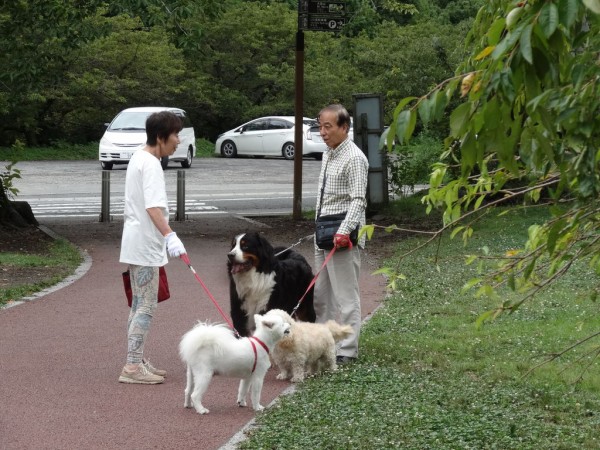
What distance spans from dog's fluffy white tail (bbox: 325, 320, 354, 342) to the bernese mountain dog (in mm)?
440

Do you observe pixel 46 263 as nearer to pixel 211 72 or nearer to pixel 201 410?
pixel 201 410

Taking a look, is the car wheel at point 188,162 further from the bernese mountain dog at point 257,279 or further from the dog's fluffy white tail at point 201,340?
the dog's fluffy white tail at point 201,340

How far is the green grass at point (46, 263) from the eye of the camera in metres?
12.6

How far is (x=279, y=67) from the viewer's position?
148 feet

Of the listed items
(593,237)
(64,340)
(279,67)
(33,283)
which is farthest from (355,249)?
(279,67)

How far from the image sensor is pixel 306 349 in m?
8.09

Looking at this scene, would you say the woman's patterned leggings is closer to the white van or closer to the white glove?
the white glove

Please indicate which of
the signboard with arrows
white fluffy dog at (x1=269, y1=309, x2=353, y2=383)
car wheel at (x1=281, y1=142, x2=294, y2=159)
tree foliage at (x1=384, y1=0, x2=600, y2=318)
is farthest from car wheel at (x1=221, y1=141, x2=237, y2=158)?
tree foliage at (x1=384, y1=0, x2=600, y2=318)

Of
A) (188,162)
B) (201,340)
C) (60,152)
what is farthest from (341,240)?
(60,152)

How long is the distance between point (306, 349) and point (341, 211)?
1203 mm

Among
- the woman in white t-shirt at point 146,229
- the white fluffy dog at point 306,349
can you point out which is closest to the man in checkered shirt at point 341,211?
the white fluffy dog at point 306,349

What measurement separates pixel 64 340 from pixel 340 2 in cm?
1200

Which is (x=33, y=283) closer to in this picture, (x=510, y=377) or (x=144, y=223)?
(x=144, y=223)

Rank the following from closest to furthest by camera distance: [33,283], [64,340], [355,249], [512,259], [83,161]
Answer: [512,259], [355,249], [64,340], [33,283], [83,161]
